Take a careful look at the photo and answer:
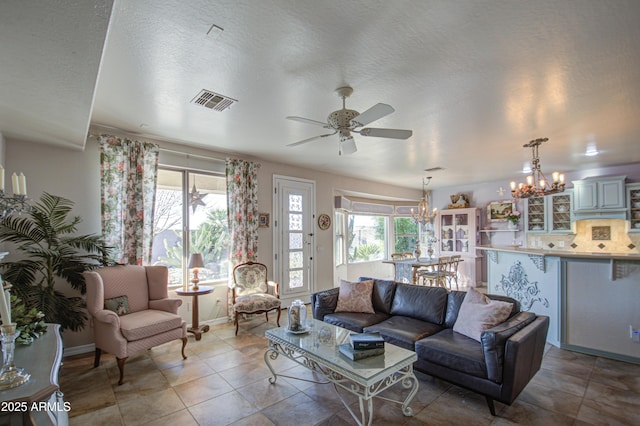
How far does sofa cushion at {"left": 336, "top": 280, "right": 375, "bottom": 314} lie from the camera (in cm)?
370

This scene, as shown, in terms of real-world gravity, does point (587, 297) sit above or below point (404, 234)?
below

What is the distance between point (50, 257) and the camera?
312 cm

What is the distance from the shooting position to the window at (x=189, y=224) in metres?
4.32

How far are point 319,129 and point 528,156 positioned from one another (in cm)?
371

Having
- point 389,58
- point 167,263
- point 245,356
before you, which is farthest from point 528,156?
point 167,263

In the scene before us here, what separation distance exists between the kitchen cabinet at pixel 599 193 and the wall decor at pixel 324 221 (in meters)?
4.98

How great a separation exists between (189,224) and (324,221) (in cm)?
267

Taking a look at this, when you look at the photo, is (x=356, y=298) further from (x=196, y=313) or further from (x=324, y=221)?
(x=324, y=221)

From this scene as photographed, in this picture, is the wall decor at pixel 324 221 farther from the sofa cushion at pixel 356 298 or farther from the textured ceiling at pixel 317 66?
the textured ceiling at pixel 317 66

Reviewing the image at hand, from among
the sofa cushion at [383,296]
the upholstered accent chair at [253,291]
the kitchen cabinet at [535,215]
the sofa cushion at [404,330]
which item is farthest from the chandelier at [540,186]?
the upholstered accent chair at [253,291]

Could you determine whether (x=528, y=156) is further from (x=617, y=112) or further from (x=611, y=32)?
(x=611, y=32)

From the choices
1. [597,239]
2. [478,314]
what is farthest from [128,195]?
[597,239]

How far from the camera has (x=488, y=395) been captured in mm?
2293

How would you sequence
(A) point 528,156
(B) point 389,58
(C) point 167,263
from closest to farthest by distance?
(B) point 389,58
(C) point 167,263
(A) point 528,156
